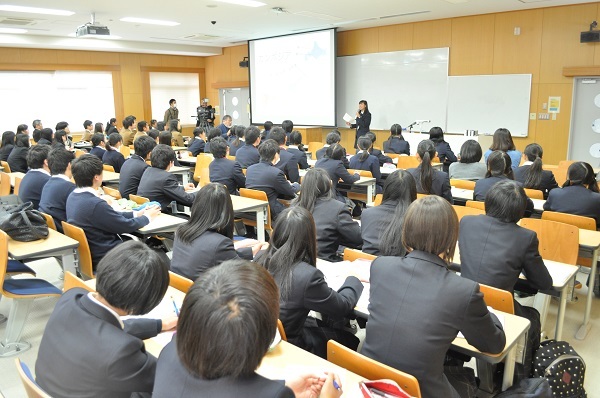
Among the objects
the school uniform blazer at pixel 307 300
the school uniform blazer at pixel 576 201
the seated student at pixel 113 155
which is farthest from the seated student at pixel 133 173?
the school uniform blazer at pixel 576 201

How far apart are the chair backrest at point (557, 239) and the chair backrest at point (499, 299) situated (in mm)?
1306

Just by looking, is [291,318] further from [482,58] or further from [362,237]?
[482,58]

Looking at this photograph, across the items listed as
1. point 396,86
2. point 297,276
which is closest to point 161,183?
point 297,276

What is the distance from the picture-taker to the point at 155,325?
7.02ft

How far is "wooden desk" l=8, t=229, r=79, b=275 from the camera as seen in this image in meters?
3.26

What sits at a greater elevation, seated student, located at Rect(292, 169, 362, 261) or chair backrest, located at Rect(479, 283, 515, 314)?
seated student, located at Rect(292, 169, 362, 261)

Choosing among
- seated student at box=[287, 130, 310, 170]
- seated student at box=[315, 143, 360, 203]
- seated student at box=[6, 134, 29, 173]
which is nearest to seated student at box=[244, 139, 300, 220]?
seated student at box=[315, 143, 360, 203]

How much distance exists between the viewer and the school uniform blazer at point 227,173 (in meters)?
5.84

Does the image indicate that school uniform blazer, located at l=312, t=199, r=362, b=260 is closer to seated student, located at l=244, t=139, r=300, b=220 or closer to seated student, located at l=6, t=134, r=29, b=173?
seated student, located at l=244, t=139, r=300, b=220

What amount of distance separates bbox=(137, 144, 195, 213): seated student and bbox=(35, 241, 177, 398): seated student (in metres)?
3.12

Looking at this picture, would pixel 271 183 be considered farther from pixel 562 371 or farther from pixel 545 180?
pixel 562 371

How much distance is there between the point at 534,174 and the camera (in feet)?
16.8

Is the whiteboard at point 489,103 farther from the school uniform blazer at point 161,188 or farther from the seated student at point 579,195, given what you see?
the school uniform blazer at point 161,188

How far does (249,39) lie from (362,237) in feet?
36.0
